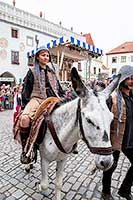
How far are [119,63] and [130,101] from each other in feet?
173

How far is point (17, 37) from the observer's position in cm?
2334

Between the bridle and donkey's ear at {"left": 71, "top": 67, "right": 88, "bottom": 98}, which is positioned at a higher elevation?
donkey's ear at {"left": 71, "top": 67, "right": 88, "bottom": 98}

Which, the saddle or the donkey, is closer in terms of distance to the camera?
the donkey

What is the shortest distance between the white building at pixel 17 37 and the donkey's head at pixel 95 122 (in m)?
20.7

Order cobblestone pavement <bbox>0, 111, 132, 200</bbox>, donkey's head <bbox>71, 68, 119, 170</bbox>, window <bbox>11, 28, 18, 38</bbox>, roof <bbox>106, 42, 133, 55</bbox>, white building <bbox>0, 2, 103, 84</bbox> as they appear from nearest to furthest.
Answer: donkey's head <bbox>71, 68, 119, 170</bbox> < cobblestone pavement <bbox>0, 111, 132, 200</bbox> < white building <bbox>0, 2, 103, 84</bbox> < window <bbox>11, 28, 18, 38</bbox> < roof <bbox>106, 42, 133, 55</bbox>

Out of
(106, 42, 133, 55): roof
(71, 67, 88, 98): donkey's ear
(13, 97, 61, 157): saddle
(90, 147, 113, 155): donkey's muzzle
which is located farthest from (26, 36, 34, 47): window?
(106, 42, 133, 55): roof

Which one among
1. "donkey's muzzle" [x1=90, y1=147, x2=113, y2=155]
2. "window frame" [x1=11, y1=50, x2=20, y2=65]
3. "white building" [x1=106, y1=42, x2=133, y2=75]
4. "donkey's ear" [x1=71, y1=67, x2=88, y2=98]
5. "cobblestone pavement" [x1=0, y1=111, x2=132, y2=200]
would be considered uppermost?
"white building" [x1=106, y1=42, x2=133, y2=75]

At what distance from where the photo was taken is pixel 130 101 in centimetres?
312

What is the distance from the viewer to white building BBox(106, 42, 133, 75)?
53.0m

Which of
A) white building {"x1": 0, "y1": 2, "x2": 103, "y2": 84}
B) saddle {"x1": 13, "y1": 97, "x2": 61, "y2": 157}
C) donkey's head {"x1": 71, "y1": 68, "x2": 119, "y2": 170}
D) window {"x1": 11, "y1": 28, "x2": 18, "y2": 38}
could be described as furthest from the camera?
window {"x1": 11, "y1": 28, "x2": 18, "y2": 38}

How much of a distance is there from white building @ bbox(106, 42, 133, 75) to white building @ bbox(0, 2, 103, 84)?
101 ft

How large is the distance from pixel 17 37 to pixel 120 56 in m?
36.0

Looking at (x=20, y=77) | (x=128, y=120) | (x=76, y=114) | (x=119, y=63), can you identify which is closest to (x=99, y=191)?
(x=128, y=120)

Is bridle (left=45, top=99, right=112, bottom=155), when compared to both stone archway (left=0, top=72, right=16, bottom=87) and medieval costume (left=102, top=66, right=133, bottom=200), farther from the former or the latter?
stone archway (left=0, top=72, right=16, bottom=87)
